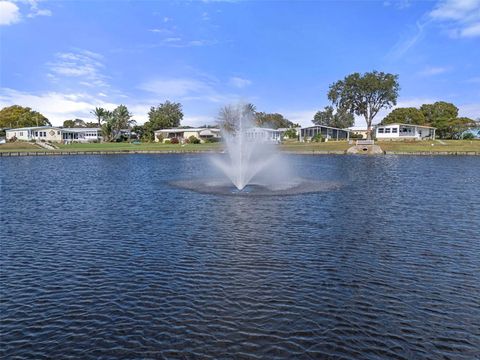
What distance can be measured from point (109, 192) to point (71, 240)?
57.4ft

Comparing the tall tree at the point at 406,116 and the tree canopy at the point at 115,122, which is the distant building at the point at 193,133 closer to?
the tree canopy at the point at 115,122

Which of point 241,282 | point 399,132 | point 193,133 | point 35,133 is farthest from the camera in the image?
point 193,133

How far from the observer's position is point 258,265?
51.8 feet

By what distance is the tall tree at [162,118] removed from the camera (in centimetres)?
16612

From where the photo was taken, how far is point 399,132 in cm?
12662

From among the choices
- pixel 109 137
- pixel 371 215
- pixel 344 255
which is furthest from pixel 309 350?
pixel 109 137

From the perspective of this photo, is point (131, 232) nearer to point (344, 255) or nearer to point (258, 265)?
point (258, 265)

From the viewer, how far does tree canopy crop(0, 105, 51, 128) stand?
555 feet

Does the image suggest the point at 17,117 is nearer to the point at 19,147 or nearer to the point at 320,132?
the point at 19,147

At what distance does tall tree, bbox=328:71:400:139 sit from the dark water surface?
356 ft

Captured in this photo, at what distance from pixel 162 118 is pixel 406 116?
10225 cm

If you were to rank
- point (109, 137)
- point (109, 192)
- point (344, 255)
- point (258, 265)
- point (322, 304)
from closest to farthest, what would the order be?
point (322, 304) → point (258, 265) → point (344, 255) → point (109, 192) → point (109, 137)

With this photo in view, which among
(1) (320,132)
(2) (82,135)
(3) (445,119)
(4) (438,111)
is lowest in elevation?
(2) (82,135)

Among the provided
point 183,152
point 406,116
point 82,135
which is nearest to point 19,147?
point 82,135
